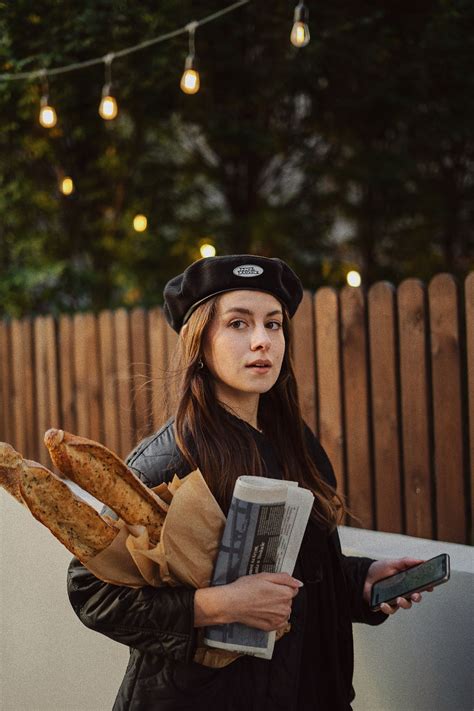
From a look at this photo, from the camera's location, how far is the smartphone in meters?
1.62

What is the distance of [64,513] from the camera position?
142 cm

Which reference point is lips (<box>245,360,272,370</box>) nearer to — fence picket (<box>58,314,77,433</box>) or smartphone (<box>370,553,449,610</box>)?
smartphone (<box>370,553,449,610</box>)

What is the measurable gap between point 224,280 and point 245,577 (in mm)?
644

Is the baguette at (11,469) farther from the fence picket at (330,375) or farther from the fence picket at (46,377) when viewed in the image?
the fence picket at (46,377)

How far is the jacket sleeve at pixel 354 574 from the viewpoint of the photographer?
1862mm

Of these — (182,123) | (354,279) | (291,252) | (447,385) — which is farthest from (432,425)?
(182,123)

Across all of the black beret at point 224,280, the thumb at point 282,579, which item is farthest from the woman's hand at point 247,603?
the black beret at point 224,280

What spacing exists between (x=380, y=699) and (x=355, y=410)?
212 centimetres

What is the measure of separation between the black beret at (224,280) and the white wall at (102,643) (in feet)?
3.23

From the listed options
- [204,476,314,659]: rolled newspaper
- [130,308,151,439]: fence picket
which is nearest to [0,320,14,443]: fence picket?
[130,308,151,439]: fence picket

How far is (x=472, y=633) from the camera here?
2.11 meters

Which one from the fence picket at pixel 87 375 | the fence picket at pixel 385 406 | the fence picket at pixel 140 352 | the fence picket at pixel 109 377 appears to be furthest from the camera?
the fence picket at pixel 87 375

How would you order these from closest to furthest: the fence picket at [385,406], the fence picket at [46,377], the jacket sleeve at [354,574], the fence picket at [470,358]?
the jacket sleeve at [354,574]
the fence picket at [470,358]
the fence picket at [385,406]
the fence picket at [46,377]

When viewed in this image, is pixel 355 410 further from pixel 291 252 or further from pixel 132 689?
pixel 291 252
